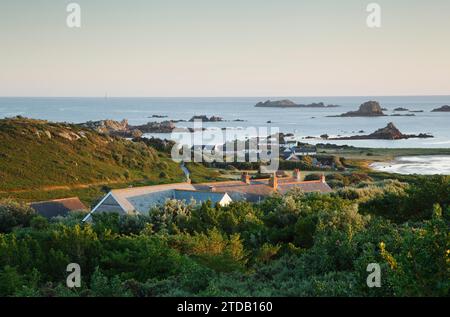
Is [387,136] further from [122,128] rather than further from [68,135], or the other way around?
[68,135]

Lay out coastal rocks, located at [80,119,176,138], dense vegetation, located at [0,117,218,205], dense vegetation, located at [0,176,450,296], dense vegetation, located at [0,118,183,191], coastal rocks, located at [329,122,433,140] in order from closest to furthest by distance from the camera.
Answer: dense vegetation, located at [0,176,450,296] → dense vegetation, located at [0,117,218,205] → dense vegetation, located at [0,118,183,191] → coastal rocks, located at [80,119,176,138] → coastal rocks, located at [329,122,433,140]

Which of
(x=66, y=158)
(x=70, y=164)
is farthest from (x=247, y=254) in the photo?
(x=66, y=158)

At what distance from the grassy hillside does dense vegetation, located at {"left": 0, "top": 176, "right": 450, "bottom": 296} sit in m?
32.2

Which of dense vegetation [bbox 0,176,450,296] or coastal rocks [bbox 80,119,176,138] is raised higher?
dense vegetation [bbox 0,176,450,296]

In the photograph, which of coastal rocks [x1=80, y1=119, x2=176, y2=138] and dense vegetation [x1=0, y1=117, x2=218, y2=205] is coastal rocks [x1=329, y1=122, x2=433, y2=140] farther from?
dense vegetation [x1=0, y1=117, x2=218, y2=205]

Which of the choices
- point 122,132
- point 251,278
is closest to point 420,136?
point 122,132

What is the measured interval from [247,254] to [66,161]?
4660 cm

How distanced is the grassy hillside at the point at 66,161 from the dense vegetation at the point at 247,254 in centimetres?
3220

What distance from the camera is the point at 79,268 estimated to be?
12.3 m

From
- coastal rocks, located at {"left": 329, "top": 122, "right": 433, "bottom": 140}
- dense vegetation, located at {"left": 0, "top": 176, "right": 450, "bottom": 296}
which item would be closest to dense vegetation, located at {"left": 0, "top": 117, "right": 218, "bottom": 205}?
dense vegetation, located at {"left": 0, "top": 176, "right": 450, "bottom": 296}

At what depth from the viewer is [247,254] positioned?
13789 millimetres

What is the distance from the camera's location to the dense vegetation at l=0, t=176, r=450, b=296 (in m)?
7.81

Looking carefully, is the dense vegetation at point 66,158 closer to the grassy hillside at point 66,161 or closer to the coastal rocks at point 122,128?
the grassy hillside at point 66,161
